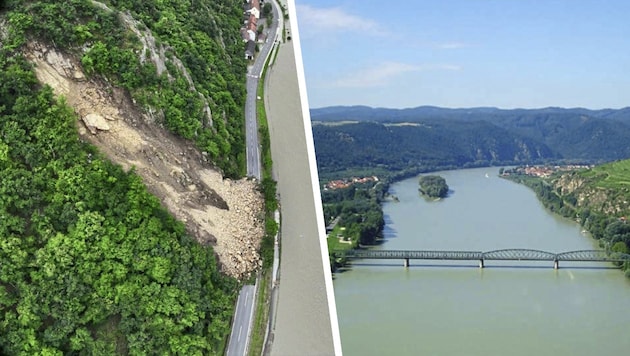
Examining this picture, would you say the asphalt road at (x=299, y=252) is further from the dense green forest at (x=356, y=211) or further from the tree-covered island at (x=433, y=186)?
the tree-covered island at (x=433, y=186)

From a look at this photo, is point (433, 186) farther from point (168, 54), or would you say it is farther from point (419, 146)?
point (168, 54)

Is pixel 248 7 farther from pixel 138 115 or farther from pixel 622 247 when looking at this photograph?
pixel 622 247

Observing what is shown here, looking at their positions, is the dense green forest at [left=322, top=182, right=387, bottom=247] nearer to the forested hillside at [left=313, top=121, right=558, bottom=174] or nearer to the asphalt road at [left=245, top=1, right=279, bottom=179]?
the forested hillside at [left=313, top=121, right=558, bottom=174]

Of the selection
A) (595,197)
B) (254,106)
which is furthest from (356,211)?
(595,197)

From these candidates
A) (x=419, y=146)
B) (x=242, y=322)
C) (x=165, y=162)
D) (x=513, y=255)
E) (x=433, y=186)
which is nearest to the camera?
(x=165, y=162)

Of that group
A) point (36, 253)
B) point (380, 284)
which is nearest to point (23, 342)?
point (36, 253)

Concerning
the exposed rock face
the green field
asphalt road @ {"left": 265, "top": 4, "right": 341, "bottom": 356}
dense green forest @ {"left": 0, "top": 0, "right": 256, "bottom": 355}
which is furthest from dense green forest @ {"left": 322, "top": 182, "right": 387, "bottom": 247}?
the green field
